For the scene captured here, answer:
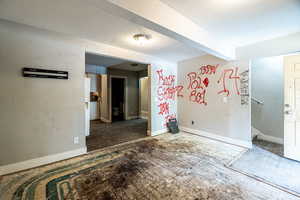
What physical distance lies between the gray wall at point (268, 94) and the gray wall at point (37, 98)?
13.9ft

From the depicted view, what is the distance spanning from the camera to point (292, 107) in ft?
7.63

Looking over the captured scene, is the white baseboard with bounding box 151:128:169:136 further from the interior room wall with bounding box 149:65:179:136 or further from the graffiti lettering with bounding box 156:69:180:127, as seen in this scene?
the graffiti lettering with bounding box 156:69:180:127

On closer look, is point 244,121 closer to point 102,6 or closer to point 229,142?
point 229,142

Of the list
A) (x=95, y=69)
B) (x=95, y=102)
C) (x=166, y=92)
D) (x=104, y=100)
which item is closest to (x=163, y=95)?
(x=166, y=92)

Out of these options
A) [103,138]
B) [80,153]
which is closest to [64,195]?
[80,153]

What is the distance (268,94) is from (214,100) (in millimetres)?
1294

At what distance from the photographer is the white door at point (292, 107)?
7.43 ft

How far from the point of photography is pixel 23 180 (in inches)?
69.3

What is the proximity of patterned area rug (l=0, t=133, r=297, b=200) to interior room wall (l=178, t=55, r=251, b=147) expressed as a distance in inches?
27.7

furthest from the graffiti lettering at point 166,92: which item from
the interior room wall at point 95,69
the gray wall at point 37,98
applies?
the interior room wall at point 95,69

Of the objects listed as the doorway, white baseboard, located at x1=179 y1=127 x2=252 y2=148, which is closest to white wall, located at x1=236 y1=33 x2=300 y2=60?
white baseboard, located at x1=179 y1=127 x2=252 y2=148

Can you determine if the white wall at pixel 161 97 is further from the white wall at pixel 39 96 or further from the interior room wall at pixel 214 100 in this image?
the white wall at pixel 39 96

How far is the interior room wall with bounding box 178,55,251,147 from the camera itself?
9.70ft

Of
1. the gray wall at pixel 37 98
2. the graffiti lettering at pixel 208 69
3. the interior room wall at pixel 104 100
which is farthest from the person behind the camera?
the interior room wall at pixel 104 100
